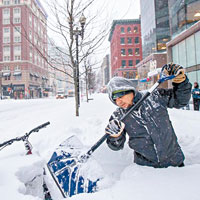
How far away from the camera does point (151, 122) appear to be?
5.02 ft

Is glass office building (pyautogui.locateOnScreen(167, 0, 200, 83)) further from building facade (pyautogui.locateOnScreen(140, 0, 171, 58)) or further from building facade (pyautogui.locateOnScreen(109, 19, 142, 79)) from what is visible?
building facade (pyautogui.locateOnScreen(109, 19, 142, 79))

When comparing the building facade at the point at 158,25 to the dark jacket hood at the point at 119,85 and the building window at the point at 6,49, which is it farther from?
the building window at the point at 6,49

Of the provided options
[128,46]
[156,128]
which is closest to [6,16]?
[128,46]

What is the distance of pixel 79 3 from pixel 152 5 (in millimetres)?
27594

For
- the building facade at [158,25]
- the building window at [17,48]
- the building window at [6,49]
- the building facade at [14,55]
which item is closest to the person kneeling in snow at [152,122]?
the building facade at [158,25]

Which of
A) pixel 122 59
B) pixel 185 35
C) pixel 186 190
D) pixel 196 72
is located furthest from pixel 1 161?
pixel 122 59

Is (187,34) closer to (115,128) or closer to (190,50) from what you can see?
(190,50)

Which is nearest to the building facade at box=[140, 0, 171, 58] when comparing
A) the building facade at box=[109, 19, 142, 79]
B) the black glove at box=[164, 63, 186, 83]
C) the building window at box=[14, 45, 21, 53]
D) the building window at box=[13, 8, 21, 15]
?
the building facade at box=[109, 19, 142, 79]

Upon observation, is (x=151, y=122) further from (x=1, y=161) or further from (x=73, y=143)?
(x=1, y=161)

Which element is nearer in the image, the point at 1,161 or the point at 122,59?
the point at 1,161

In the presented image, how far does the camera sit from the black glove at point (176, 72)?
1428 mm

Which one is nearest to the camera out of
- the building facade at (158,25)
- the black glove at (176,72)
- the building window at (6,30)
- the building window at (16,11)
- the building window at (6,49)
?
the black glove at (176,72)

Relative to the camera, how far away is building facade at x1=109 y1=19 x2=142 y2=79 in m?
48.3

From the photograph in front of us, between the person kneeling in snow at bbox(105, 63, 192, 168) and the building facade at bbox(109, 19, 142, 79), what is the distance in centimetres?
4766
